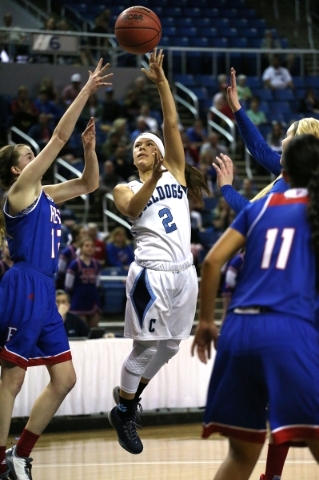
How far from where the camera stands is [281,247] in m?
3.92

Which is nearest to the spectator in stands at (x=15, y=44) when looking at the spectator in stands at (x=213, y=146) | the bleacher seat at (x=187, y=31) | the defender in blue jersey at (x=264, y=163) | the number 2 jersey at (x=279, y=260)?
the spectator in stands at (x=213, y=146)

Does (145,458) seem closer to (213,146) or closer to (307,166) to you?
(307,166)

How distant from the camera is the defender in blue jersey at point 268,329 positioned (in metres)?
3.86

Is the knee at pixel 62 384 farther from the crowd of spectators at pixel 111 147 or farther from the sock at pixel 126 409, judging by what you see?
the crowd of spectators at pixel 111 147

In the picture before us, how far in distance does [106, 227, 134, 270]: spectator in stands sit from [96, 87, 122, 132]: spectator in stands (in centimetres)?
351

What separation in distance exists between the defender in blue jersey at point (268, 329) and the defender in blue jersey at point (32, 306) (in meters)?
2.01

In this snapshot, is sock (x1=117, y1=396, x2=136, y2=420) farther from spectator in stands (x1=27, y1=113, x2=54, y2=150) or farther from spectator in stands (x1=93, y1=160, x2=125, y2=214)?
spectator in stands (x1=27, y1=113, x2=54, y2=150)

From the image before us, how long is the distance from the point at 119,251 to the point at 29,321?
7.37 metres

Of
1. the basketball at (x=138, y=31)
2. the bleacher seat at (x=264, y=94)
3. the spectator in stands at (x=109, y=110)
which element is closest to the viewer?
the basketball at (x=138, y=31)

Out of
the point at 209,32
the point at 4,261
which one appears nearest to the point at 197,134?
the point at 209,32

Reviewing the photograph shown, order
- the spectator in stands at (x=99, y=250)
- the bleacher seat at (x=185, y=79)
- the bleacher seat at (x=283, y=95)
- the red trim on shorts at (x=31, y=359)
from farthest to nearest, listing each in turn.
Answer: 1. the bleacher seat at (x=283, y=95)
2. the bleacher seat at (x=185, y=79)
3. the spectator in stands at (x=99, y=250)
4. the red trim on shorts at (x=31, y=359)

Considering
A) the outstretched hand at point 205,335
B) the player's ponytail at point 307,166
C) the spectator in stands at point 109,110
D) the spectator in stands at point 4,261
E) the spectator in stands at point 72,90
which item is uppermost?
the player's ponytail at point 307,166

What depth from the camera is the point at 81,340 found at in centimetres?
952

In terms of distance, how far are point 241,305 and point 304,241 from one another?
381 mm
